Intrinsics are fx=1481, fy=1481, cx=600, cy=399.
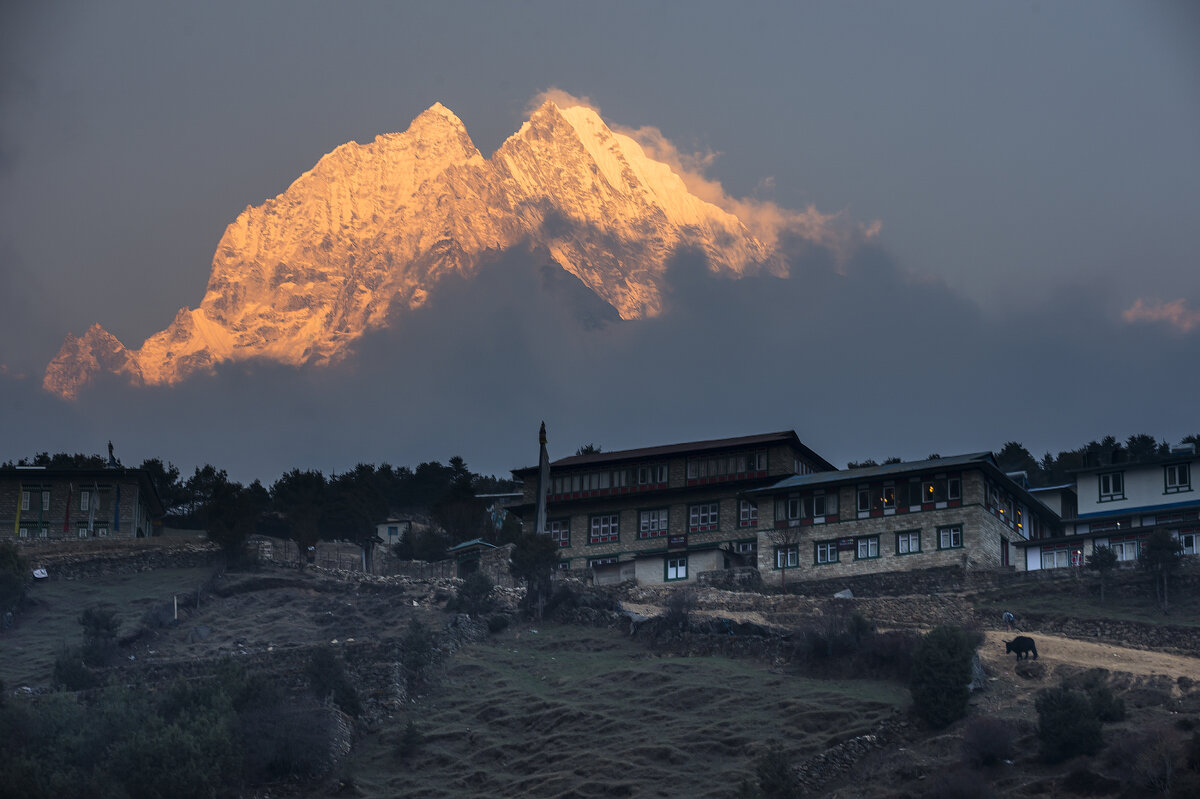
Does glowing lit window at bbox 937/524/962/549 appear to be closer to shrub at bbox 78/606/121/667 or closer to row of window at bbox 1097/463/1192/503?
row of window at bbox 1097/463/1192/503

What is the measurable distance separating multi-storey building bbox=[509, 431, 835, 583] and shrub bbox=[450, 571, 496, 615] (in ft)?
41.0

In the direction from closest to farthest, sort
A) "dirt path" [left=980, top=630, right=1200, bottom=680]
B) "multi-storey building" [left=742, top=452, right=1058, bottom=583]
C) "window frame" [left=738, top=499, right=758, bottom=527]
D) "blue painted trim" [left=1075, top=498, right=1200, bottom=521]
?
1. "dirt path" [left=980, top=630, right=1200, bottom=680]
2. "multi-storey building" [left=742, top=452, right=1058, bottom=583]
3. "blue painted trim" [left=1075, top=498, right=1200, bottom=521]
4. "window frame" [left=738, top=499, right=758, bottom=527]

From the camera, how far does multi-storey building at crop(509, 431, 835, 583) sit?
92.8 meters

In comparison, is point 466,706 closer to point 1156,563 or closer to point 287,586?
point 287,586

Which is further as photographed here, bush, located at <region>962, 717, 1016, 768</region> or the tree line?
the tree line

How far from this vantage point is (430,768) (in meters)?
58.8

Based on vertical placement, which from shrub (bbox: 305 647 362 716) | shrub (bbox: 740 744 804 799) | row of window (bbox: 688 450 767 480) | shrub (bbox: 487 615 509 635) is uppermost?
row of window (bbox: 688 450 767 480)

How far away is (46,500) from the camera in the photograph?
100 m

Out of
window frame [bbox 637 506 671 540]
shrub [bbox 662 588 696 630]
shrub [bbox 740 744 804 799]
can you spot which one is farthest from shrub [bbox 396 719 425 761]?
window frame [bbox 637 506 671 540]

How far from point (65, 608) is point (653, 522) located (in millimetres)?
35656

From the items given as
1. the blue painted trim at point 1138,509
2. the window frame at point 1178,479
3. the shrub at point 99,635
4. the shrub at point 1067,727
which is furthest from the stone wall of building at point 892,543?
the shrub at point 99,635

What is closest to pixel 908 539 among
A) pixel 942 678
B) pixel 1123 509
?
pixel 1123 509

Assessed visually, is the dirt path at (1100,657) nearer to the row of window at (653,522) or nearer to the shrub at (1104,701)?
the shrub at (1104,701)

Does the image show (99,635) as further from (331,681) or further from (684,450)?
(684,450)
